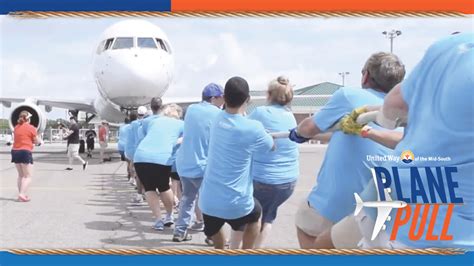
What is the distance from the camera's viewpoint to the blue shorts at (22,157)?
620cm

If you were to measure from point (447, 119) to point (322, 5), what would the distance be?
967 millimetres

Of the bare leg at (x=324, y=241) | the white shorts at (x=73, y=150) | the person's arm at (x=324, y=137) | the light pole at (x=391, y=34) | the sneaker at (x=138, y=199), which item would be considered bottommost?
the sneaker at (x=138, y=199)

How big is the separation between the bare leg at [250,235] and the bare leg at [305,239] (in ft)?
1.45

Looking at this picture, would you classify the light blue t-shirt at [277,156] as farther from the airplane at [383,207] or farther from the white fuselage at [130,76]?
the white fuselage at [130,76]

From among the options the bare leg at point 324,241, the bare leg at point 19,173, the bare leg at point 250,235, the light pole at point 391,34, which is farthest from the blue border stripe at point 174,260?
the bare leg at point 19,173

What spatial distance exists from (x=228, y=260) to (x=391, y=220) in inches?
35.3

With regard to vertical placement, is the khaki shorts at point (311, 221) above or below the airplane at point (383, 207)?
below

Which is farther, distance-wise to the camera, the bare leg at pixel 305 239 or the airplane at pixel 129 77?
the airplane at pixel 129 77

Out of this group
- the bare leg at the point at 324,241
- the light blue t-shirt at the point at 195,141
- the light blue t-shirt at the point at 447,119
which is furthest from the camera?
the light blue t-shirt at the point at 195,141

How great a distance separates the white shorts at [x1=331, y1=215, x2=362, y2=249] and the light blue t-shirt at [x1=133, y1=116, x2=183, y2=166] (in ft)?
10.2

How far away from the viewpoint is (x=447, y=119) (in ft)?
6.64

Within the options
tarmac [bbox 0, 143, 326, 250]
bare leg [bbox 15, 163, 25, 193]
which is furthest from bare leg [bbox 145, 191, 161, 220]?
bare leg [bbox 15, 163, 25, 193]

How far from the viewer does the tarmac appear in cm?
331

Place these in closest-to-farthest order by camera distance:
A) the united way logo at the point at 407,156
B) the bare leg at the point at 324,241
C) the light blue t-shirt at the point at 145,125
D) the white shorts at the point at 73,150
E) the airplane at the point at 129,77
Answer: the united way logo at the point at 407,156
the bare leg at the point at 324,241
the light blue t-shirt at the point at 145,125
the white shorts at the point at 73,150
the airplane at the point at 129,77
